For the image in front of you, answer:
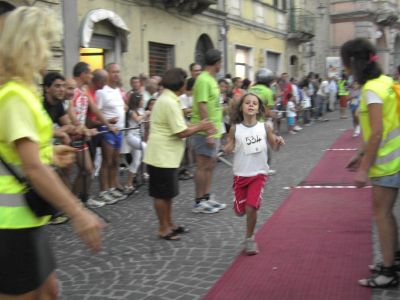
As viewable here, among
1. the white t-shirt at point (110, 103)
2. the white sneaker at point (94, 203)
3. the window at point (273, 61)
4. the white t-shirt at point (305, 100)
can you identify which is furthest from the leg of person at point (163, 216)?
the window at point (273, 61)

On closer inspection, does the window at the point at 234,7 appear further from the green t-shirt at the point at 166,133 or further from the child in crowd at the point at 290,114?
the green t-shirt at the point at 166,133

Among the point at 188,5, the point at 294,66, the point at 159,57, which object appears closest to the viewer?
the point at 159,57

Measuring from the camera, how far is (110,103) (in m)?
7.68

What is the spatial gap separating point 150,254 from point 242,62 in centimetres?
1689

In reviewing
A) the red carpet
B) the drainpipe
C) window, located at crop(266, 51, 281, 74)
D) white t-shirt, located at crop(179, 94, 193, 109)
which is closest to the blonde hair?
the red carpet

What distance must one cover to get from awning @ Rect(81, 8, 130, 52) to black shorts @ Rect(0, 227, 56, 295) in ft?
31.9

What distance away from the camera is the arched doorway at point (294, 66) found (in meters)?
27.5

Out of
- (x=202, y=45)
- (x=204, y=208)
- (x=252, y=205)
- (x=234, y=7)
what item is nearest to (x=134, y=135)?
(x=204, y=208)

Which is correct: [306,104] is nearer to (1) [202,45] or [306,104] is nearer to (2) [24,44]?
(1) [202,45]

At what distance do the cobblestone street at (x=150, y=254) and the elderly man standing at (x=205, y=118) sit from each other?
0.70 feet

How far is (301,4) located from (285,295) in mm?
25811

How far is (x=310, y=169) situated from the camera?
9.94 meters

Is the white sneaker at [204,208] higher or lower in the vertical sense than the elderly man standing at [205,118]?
lower

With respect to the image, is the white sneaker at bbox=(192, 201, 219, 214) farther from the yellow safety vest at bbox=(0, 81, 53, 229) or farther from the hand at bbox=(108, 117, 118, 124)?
the yellow safety vest at bbox=(0, 81, 53, 229)
